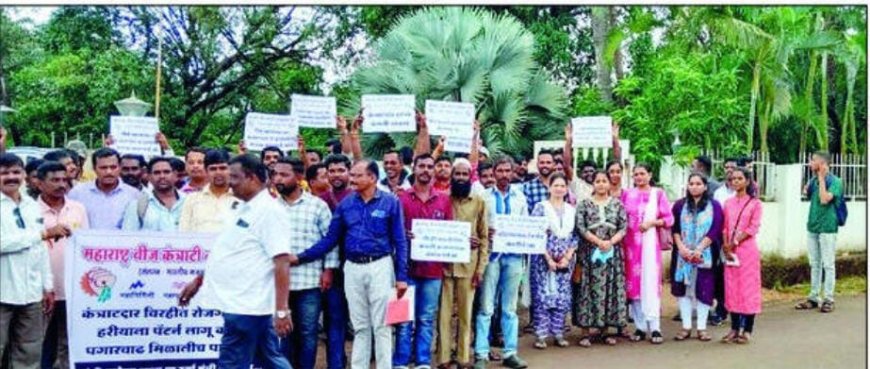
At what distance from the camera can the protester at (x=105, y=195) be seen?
21.7 ft

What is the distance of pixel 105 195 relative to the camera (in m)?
6.67

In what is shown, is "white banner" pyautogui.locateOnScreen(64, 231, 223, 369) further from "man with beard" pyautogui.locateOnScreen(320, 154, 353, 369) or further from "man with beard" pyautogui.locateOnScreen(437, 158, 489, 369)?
"man with beard" pyautogui.locateOnScreen(437, 158, 489, 369)

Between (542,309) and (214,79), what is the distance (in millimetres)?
13468

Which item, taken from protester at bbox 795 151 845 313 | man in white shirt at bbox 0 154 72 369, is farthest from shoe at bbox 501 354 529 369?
protester at bbox 795 151 845 313

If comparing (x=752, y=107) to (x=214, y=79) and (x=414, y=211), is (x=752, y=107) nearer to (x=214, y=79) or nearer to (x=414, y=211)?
(x=414, y=211)

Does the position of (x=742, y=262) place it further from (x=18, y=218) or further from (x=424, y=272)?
(x=18, y=218)

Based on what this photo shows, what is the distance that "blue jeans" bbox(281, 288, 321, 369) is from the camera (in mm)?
6457

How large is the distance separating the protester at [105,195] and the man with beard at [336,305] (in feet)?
4.44

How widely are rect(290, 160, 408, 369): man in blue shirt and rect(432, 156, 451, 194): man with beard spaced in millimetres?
698

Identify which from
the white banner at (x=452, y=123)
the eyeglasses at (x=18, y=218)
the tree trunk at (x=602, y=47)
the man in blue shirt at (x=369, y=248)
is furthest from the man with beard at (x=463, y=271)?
the tree trunk at (x=602, y=47)

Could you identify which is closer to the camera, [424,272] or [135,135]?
[424,272]

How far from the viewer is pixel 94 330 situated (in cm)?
610

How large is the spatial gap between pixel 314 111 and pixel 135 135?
Result: 5.22 feet

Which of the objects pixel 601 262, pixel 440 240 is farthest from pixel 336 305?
pixel 601 262
